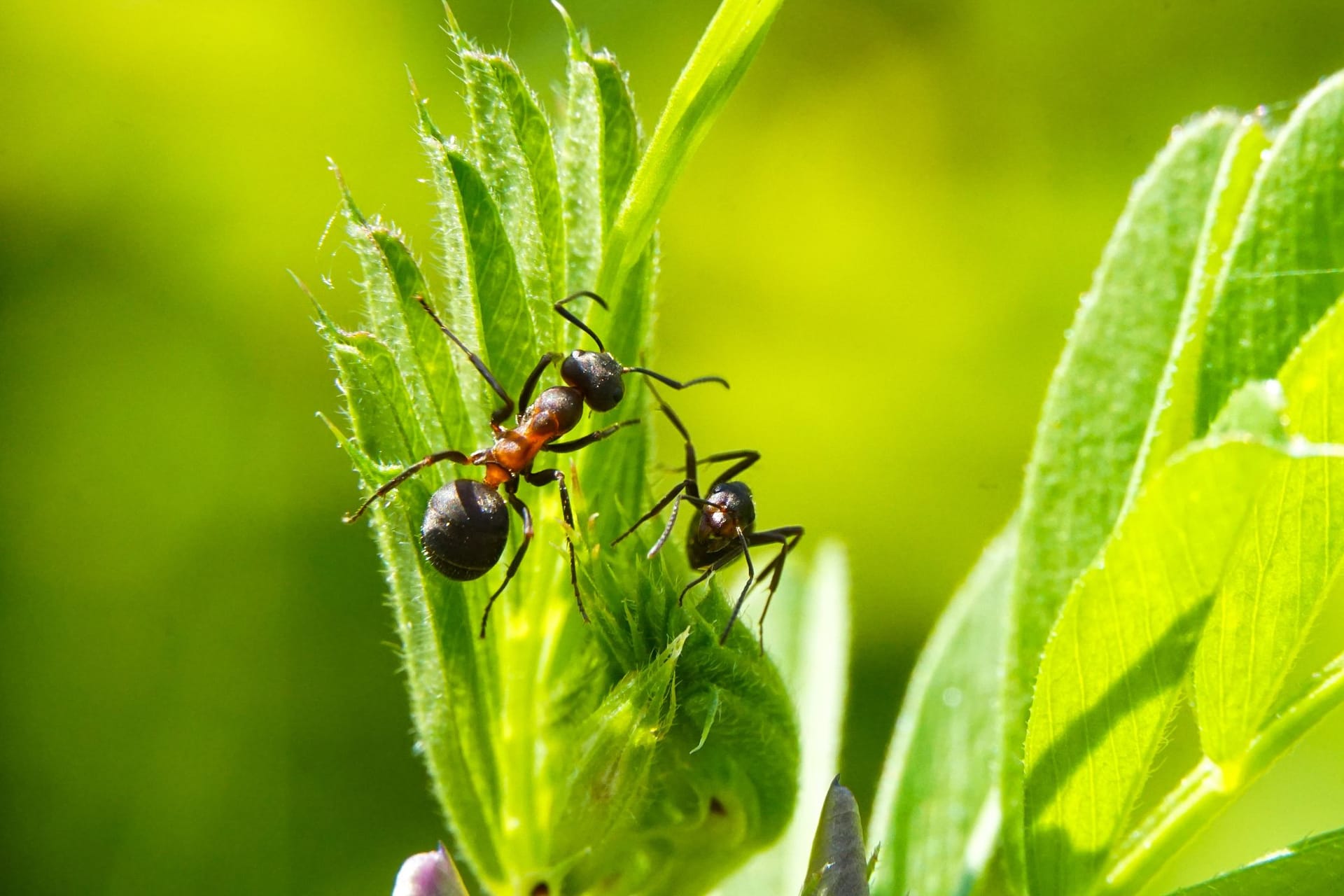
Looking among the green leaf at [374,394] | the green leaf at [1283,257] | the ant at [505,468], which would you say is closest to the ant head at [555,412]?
the ant at [505,468]

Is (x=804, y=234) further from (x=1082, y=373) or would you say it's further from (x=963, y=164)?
(x=1082, y=373)

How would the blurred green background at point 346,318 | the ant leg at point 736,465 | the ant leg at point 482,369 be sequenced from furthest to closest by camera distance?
1. the blurred green background at point 346,318
2. the ant leg at point 736,465
3. the ant leg at point 482,369

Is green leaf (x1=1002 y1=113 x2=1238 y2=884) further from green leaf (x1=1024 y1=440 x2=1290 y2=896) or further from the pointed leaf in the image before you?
the pointed leaf

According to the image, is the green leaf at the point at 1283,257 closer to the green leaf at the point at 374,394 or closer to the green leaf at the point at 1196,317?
the green leaf at the point at 1196,317

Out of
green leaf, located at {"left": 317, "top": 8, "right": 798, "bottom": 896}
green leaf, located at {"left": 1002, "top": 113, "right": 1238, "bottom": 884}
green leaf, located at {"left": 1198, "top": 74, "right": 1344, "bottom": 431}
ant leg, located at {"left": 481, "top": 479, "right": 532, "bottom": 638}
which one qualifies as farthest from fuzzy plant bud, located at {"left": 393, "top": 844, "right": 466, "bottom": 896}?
green leaf, located at {"left": 1198, "top": 74, "right": 1344, "bottom": 431}

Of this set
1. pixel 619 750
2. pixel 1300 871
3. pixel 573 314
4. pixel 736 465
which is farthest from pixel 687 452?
pixel 1300 871

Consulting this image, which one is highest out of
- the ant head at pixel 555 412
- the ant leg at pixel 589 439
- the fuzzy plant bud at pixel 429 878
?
the ant head at pixel 555 412
